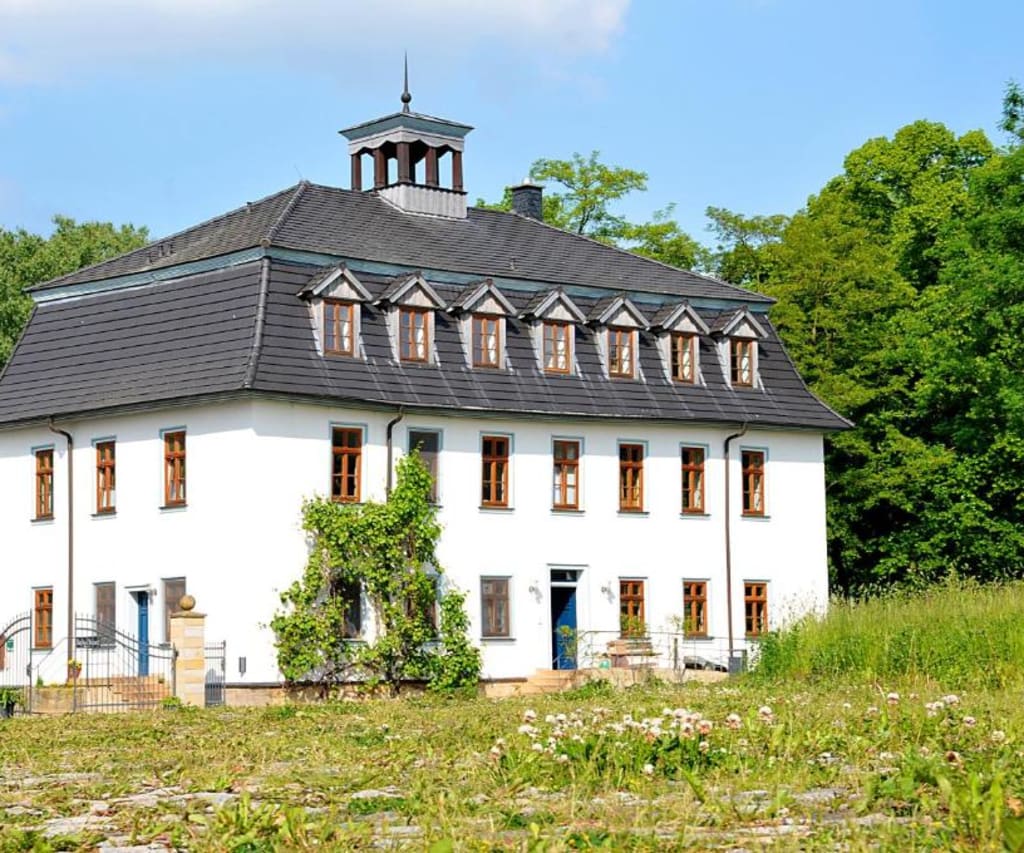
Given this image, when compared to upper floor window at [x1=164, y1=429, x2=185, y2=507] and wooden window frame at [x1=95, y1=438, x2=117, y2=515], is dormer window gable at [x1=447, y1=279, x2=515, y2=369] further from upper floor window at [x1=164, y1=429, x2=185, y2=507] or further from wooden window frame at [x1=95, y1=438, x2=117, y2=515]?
wooden window frame at [x1=95, y1=438, x2=117, y2=515]

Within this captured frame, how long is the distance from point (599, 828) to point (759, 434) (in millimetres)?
31375

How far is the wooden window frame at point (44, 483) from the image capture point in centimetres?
3916

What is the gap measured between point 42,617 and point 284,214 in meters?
9.28

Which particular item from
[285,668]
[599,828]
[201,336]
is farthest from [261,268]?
[599,828]

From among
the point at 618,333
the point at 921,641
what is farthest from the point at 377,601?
the point at 921,641

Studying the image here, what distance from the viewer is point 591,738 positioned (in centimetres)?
1448

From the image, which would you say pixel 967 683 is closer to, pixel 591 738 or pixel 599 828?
pixel 591 738

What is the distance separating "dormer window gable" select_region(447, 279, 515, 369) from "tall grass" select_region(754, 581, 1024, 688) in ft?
33.3

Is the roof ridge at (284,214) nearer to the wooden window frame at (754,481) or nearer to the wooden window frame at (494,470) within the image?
the wooden window frame at (494,470)

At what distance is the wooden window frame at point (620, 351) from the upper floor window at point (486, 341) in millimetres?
2812

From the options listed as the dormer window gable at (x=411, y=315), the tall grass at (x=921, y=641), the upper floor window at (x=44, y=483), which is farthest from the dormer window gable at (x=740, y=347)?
the upper floor window at (x=44, y=483)

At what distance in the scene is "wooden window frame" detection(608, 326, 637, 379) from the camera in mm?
40625

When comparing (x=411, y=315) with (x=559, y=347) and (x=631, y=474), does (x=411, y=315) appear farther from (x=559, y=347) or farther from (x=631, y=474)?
(x=631, y=474)

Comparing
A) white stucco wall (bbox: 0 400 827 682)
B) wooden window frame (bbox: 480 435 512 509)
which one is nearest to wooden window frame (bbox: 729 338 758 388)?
white stucco wall (bbox: 0 400 827 682)
